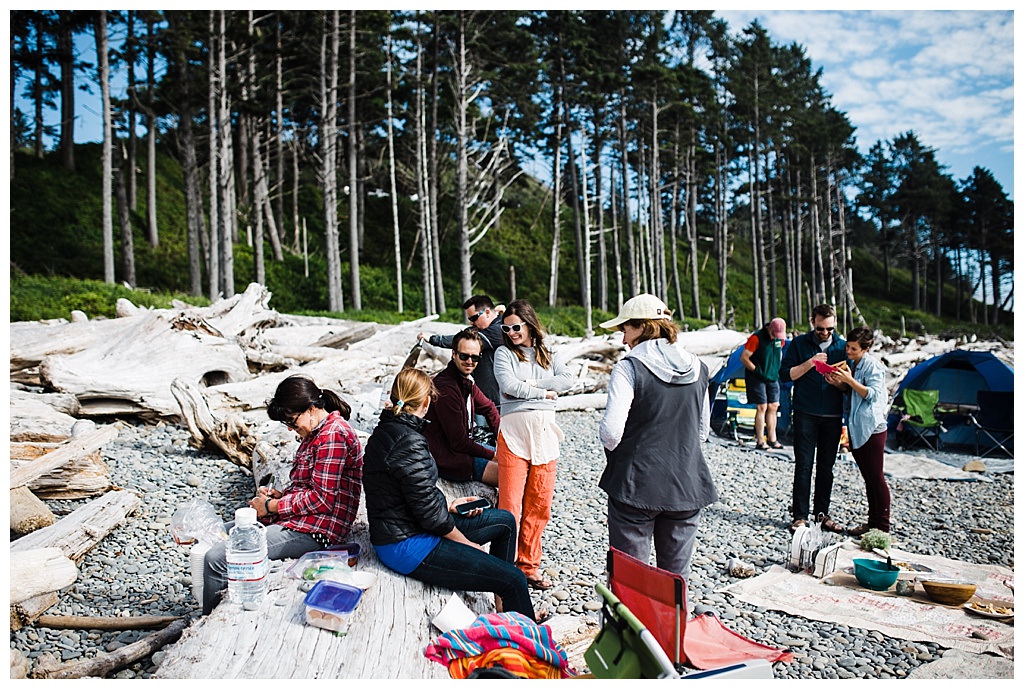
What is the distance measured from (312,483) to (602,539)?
305 cm

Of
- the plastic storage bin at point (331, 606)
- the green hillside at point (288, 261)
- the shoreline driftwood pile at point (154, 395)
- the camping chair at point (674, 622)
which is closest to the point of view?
the camping chair at point (674, 622)

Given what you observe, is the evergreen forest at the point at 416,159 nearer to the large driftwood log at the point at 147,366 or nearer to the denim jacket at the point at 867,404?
the large driftwood log at the point at 147,366

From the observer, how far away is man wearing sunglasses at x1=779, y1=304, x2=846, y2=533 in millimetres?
5945

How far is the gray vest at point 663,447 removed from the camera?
345 centimetres

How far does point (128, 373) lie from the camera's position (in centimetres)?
805

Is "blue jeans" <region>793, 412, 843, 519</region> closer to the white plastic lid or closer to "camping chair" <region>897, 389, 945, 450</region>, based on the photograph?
the white plastic lid

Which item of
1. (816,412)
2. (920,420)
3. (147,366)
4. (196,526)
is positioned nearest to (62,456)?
(196,526)

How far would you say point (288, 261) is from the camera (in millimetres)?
26375

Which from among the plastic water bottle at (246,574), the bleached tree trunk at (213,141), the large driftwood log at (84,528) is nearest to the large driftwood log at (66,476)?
the large driftwood log at (84,528)

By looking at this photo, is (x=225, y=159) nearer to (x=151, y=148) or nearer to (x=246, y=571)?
(x=151, y=148)

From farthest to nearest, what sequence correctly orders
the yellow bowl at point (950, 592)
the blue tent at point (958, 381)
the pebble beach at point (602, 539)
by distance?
the blue tent at point (958, 381)
the yellow bowl at point (950, 592)
the pebble beach at point (602, 539)

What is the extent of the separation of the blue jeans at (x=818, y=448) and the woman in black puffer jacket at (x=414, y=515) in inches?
135
